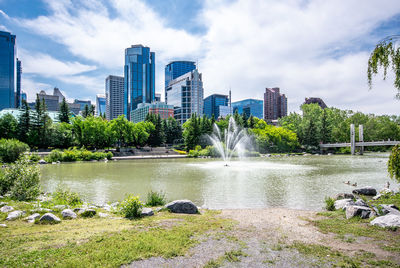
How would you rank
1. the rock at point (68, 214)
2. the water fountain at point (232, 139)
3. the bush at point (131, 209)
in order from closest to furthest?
the rock at point (68, 214) < the bush at point (131, 209) < the water fountain at point (232, 139)

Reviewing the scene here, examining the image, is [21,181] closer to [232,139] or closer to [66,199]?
[66,199]

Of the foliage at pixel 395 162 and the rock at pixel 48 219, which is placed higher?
the foliage at pixel 395 162

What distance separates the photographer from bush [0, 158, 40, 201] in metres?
11.6

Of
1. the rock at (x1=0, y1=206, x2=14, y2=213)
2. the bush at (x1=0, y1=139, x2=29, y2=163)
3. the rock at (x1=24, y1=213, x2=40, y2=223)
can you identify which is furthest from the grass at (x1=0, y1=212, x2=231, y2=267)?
the bush at (x1=0, y1=139, x2=29, y2=163)

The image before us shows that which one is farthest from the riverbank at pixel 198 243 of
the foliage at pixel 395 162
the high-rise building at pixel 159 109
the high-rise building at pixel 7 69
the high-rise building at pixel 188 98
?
the high-rise building at pixel 7 69

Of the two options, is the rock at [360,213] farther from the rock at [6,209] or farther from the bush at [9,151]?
the bush at [9,151]

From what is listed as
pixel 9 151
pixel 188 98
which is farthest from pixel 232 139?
pixel 188 98

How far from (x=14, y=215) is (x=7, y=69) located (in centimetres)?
22586

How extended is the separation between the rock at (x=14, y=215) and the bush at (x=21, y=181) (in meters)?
3.38

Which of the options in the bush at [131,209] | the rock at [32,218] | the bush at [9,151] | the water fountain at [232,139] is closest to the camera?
the rock at [32,218]

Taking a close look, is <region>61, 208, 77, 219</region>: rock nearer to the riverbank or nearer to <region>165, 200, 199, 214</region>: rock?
the riverbank

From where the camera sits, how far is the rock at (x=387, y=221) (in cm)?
700

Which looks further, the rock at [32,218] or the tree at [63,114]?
the tree at [63,114]

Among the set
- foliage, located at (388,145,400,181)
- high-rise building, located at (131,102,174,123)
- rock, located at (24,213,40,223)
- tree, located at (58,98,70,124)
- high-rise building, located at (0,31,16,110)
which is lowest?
rock, located at (24,213,40,223)
